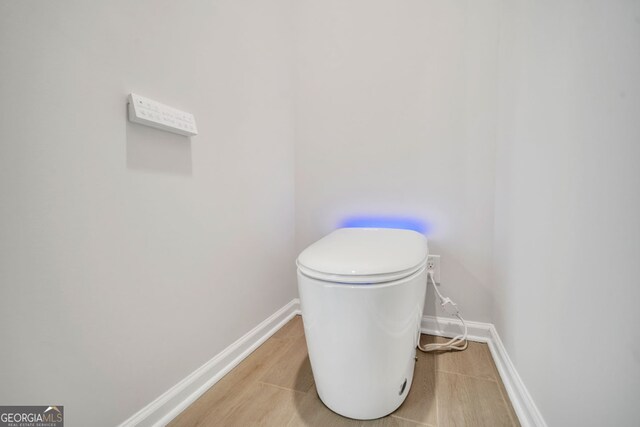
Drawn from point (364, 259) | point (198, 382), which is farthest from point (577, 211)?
point (198, 382)

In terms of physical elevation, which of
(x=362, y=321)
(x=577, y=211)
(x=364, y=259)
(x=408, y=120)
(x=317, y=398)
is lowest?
(x=317, y=398)

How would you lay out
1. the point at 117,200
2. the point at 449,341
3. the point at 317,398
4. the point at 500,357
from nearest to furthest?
the point at 117,200 → the point at 317,398 → the point at 500,357 → the point at 449,341

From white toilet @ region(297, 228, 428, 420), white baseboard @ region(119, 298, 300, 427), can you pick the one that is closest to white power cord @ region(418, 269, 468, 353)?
white toilet @ region(297, 228, 428, 420)

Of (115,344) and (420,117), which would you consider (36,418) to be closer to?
(115,344)

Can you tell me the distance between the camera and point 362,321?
2.27 ft

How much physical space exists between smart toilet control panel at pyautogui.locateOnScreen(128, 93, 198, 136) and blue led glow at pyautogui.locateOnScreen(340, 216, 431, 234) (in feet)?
2.53

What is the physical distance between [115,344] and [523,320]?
3.45 feet

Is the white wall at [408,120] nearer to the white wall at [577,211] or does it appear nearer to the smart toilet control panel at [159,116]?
the white wall at [577,211]

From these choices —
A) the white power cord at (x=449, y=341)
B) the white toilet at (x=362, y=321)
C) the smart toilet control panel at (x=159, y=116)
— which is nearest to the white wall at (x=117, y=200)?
the smart toilet control panel at (x=159, y=116)

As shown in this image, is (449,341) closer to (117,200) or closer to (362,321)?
(362,321)

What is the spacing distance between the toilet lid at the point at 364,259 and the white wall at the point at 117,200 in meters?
0.37

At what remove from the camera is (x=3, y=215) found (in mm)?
485

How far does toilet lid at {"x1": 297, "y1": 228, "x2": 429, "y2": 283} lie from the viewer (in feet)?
2.23

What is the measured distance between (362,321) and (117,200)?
0.64m
